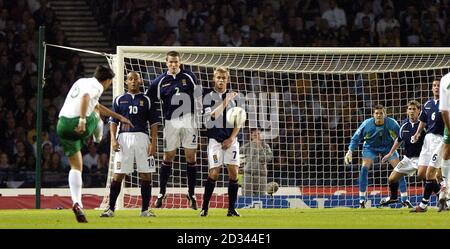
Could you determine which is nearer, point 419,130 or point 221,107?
point 221,107

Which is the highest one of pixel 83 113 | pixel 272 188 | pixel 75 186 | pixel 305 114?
pixel 305 114

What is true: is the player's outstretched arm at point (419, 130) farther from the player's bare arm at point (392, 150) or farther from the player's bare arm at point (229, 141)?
the player's bare arm at point (229, 141)

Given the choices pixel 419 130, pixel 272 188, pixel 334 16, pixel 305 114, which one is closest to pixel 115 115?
pixel 419 130

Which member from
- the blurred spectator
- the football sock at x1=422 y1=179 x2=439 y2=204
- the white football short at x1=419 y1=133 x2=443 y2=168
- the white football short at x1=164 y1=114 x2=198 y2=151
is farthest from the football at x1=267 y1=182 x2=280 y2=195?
the blurred spectator

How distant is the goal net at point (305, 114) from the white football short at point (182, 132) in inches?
89.0

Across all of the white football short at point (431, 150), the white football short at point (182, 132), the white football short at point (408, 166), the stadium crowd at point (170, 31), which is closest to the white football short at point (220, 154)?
the white football short at point (182, 132)

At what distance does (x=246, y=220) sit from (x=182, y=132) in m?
2.98

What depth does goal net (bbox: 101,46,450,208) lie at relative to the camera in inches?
770

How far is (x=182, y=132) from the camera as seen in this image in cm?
1650

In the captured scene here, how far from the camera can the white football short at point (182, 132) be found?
16.5 m

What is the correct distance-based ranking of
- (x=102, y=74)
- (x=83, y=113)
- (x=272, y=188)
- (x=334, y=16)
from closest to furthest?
(x=83, y=113), (x=102, y=74), (x=272, y=188), (x=334, y=16)

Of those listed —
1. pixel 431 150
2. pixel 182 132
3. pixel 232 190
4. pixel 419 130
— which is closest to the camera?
pixel 232 190

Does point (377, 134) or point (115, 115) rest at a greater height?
point (115, 115)

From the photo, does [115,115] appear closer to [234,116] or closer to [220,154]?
[220,154]
